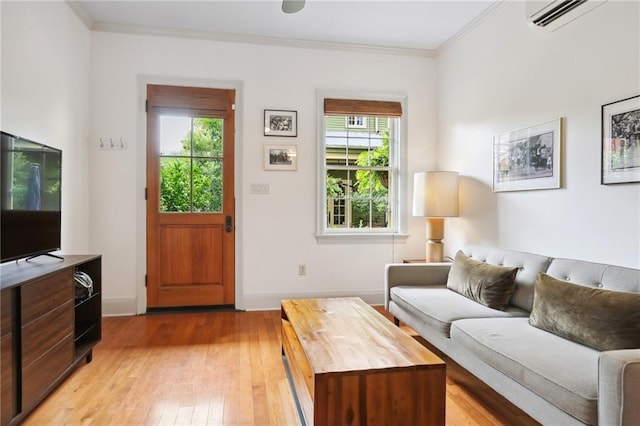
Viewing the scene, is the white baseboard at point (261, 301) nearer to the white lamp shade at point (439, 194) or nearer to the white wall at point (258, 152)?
the white wall at point (258, 152)

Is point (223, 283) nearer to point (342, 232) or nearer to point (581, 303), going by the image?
point (342, 232)

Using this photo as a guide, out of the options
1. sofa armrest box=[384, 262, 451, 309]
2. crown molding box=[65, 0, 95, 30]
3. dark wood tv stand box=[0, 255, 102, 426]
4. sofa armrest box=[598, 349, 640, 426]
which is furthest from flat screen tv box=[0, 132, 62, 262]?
sofa armrest box=[598, 349, 640, 426]

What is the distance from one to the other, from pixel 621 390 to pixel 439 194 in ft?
7.98

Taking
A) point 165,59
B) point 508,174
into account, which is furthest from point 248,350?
point 165,59

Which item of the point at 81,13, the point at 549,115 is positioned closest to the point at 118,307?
the point at 81,13

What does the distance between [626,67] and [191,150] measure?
3.53 metres

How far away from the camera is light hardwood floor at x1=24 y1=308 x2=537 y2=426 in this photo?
6.39 feet

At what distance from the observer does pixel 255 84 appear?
3945mm

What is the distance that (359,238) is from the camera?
4.18m

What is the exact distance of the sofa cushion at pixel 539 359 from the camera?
1.42m

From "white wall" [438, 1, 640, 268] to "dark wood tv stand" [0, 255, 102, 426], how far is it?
3.17 metres

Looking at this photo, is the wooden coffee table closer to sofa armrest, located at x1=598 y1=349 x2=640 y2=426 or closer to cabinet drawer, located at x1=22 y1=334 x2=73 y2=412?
sofa armrest, located at x1=598 y1=349 x2=640 y2=426

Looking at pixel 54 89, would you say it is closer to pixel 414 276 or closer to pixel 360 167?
pixel 360 167

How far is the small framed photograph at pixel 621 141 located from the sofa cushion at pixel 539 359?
1.00m
